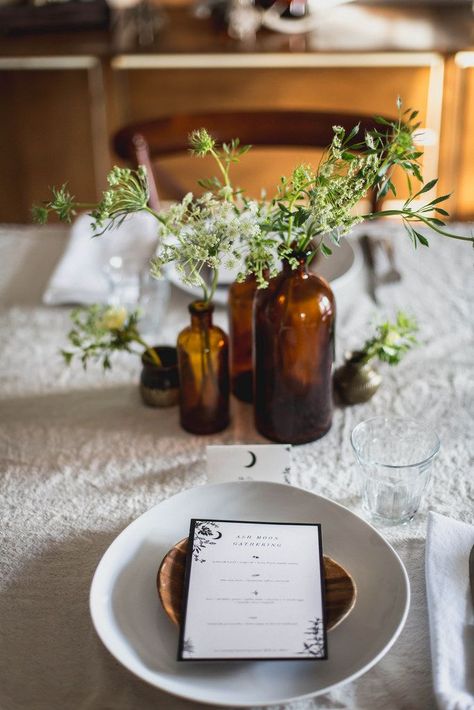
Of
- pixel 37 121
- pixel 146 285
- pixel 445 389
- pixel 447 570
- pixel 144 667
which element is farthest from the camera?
pixel 37 121

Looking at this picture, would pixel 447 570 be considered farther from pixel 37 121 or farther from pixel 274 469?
pixel 37 121

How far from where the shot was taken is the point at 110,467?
3.40 ft

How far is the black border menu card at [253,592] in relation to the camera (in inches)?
27.6

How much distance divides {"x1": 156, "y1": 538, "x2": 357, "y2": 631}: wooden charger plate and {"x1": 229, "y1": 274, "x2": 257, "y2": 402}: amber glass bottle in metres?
0.36

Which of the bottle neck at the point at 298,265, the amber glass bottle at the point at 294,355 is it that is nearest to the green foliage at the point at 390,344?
the amber glass bottle at the point at 294,355

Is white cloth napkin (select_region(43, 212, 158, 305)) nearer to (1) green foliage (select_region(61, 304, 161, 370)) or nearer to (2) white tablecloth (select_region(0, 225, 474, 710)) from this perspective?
(2) white tablecloth (select_region(0, 225, 474, 710))

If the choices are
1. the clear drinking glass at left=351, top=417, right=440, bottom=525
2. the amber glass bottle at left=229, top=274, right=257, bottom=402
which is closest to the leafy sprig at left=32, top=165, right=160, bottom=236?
the amber glass bottle at left=229, top=274, right=257, bottom=402

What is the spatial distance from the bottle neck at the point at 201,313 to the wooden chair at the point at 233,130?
92 centimetres

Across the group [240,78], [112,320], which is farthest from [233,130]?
[112,320]

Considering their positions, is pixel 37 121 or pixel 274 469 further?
pixel 37 121

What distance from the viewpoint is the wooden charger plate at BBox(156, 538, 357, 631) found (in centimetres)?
75

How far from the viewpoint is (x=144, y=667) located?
705mm

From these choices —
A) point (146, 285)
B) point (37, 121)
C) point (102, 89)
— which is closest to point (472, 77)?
point (102, 89)

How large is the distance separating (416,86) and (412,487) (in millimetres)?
2174
